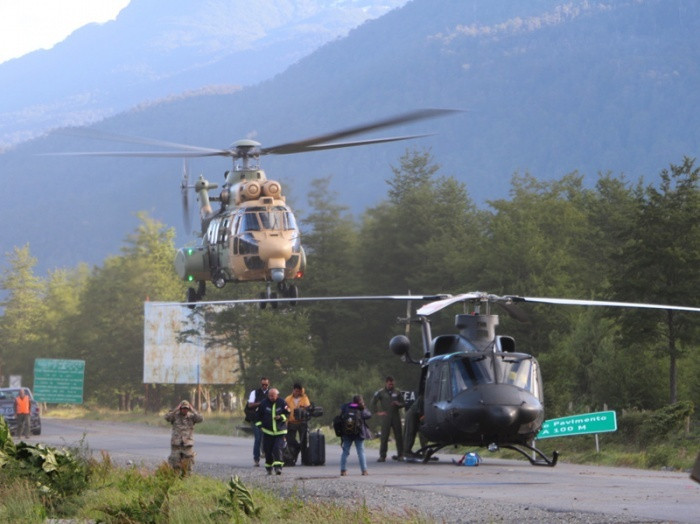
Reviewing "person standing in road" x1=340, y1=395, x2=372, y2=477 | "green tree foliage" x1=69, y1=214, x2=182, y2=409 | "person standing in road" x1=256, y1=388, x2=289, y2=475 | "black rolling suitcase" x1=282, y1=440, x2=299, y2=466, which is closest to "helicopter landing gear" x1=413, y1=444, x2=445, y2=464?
"person standing in road" x1=340, y1=395, x2=372, y2=477

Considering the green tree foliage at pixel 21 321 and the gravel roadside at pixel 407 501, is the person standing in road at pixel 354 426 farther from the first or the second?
the green tree foliage at pixel 21 321

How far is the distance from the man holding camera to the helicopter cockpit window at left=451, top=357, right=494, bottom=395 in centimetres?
515

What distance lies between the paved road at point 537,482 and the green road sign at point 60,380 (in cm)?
4252

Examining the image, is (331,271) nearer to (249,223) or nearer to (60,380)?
(60,380)

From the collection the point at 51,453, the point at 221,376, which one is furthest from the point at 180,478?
the point at 221,376

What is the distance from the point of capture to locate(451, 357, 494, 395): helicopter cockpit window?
22.3 meters

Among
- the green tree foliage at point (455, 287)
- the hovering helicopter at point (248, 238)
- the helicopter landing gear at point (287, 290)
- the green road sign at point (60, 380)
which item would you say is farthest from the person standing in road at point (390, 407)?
the green road sign at point (60, 380)

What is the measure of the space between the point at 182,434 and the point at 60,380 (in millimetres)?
54744

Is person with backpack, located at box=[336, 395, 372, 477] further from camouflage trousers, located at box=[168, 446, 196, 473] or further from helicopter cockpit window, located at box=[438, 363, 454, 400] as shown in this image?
camouflage trousers, located at box=[168, 446, 196, 473]

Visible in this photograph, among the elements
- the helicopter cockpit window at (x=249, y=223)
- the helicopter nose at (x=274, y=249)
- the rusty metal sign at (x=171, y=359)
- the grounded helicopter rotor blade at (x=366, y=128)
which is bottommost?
the rusty metal sign at (x=171, y=359)

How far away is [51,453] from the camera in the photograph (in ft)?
69.9

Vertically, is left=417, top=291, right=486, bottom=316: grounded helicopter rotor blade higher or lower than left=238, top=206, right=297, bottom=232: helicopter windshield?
lower

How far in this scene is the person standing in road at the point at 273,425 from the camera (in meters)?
23.6

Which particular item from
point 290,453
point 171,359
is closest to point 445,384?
point 290,453
